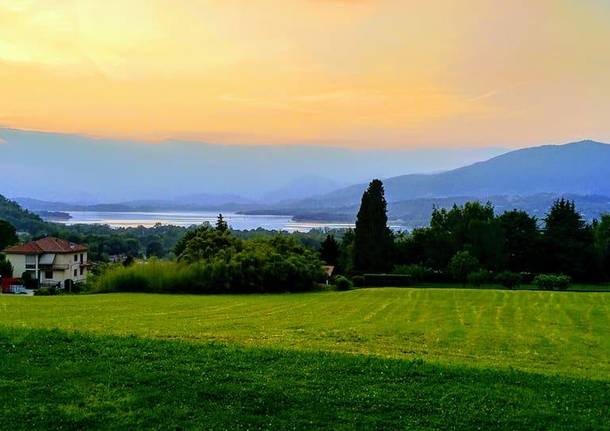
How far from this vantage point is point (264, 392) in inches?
329

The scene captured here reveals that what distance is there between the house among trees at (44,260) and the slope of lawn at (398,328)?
40.0 meters

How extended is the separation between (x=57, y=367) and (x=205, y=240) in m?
31.3

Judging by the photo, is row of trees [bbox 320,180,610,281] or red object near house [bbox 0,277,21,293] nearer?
red object near house [bbox 0,277,21,293]

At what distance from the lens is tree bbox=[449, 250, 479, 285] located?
51062 mm

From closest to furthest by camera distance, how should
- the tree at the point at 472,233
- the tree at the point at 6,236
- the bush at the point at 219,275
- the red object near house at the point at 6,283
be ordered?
the bush at the point at 219,275
the red object near house at the point at 6,283
the tree at the point at 472,233
the tree at the point at 6,236

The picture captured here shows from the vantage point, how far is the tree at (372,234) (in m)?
53.1

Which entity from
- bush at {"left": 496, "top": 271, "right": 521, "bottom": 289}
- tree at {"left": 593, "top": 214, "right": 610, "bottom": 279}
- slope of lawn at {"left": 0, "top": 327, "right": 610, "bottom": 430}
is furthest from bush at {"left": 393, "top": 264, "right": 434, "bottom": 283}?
slope of lawn at {"left": 0, "top": 327, "right": 610, "bottom": 430}

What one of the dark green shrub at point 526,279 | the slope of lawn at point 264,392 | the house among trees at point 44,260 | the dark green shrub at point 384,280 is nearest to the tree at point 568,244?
the dark green shrub at point 526,279

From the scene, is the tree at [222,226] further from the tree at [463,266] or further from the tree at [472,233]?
the tree at [472,233]

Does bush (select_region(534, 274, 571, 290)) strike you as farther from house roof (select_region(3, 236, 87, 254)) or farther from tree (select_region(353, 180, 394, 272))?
house roof (select_region(3, 236, 87, 254))

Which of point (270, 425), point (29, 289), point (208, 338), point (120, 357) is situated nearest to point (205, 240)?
point (29, 289)

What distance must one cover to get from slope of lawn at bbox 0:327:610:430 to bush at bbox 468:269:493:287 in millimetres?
40210

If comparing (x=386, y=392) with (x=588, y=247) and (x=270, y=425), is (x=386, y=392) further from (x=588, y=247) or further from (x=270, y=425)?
(x=588, y=247)

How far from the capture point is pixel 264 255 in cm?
3891
